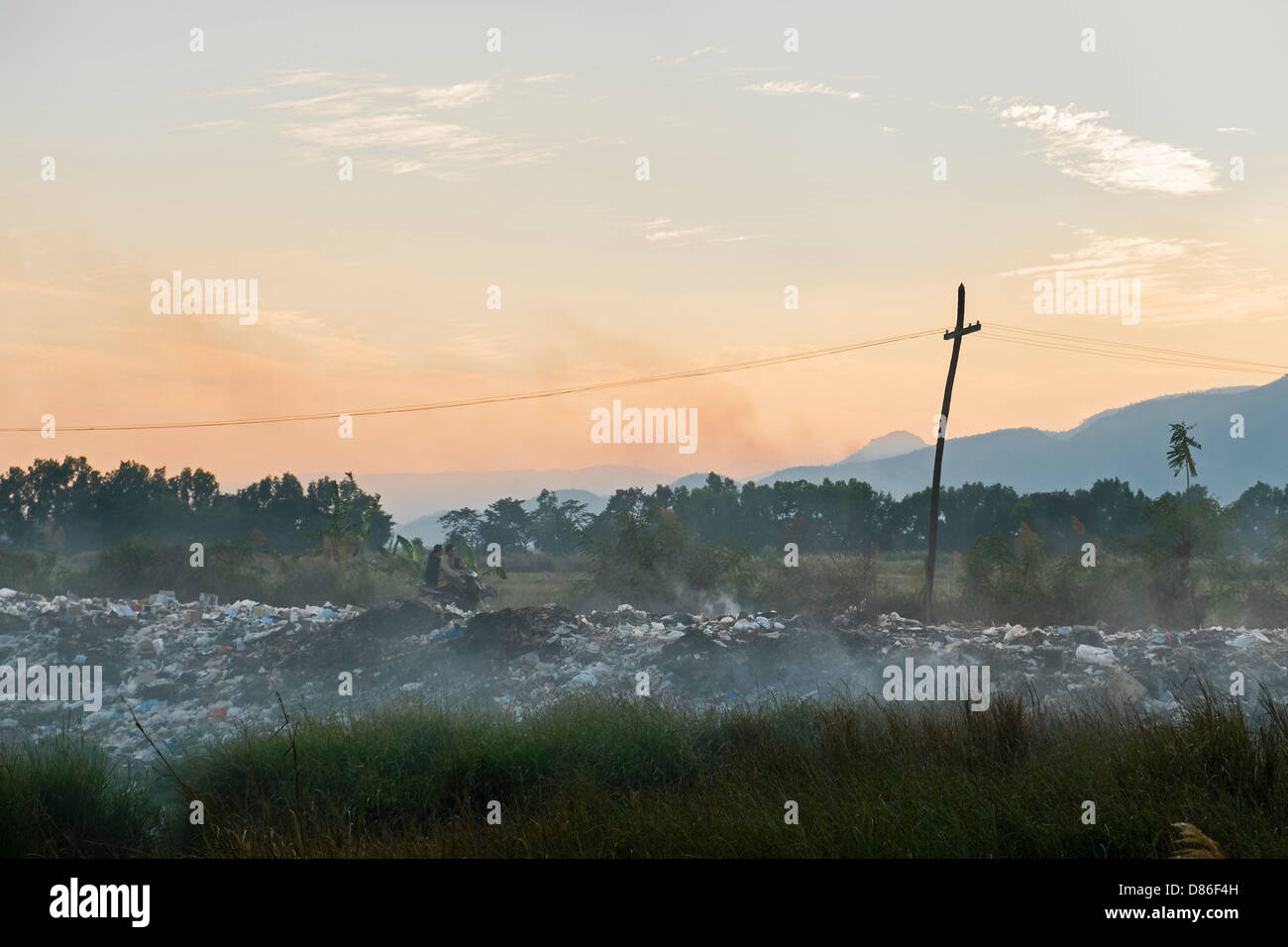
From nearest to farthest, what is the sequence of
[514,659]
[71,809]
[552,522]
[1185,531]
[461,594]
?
[71,809] → [514,659] → [461,594] → [1185,531] → [552,522]

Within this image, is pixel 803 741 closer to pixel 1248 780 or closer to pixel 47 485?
pixel 1248 780

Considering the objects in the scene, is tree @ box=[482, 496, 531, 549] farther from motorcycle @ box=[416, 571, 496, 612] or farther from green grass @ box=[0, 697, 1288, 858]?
green grass @ box=[0, 697, 1288, 858]

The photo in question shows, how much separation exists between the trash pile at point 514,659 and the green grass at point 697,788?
172 inches

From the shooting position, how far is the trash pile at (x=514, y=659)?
13.4 metres

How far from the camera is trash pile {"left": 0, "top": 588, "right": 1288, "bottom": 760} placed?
1337cm

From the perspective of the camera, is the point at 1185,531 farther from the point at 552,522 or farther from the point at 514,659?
the point at 552,522

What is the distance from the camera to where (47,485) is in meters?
40.9

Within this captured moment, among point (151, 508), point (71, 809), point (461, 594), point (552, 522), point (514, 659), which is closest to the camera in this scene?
point (71, 809)

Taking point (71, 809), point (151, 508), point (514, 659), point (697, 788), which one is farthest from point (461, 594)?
point (151, 508)

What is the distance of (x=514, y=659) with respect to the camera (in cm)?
1541

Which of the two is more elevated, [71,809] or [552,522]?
[552,522]

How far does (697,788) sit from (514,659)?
28.4 feet

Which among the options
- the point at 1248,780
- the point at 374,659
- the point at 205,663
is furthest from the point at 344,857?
the point at 205,663

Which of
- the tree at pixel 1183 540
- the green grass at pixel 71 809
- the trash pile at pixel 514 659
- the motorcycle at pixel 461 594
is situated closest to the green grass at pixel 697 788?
the green grass at pixel 71 809
